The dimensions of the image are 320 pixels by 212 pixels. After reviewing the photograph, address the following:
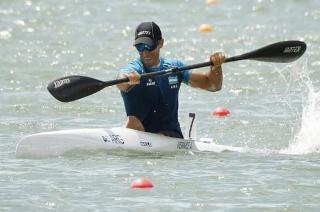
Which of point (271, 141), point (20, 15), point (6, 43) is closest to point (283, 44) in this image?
point (271, 141)

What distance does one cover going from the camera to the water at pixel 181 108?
8.12m

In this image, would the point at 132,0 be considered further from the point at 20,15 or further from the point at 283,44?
the point at 283,44

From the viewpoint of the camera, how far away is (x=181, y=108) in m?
13.5

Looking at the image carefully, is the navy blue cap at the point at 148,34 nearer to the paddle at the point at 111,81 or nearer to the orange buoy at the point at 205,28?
the paddle at the point at 111,81

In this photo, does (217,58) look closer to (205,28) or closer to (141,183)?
(141,183)

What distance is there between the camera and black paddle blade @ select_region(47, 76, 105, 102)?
9.73m

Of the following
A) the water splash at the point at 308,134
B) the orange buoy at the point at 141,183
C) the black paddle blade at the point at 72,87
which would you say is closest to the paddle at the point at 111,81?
the black paddle blade at the point at 72,87

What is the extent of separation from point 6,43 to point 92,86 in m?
9.33

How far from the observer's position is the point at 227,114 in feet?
42.3

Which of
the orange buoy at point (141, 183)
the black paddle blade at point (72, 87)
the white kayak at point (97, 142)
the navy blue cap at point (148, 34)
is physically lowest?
the orange buoy at point (141, 183)

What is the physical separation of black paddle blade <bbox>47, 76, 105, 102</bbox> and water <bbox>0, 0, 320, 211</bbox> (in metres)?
0.62

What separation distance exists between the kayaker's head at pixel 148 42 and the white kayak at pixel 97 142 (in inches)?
27.9

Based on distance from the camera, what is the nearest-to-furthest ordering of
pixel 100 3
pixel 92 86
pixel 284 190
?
pixel 284 190, pixel 92 86, pixel 100 3

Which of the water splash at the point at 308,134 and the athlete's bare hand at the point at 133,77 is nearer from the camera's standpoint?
the athlete's bare hand at the point at 133,77
